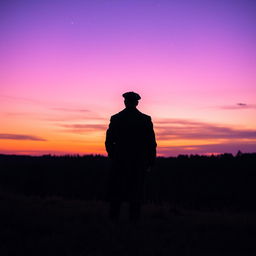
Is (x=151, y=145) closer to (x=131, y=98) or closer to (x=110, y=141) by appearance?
(x=110, y=141)

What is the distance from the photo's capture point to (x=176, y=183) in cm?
3588

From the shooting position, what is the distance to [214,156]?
195ft

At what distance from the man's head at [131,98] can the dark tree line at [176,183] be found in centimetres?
1246

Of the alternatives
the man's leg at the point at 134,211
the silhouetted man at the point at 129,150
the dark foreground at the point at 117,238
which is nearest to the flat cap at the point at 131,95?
the silhouetted man at the point at 129,150

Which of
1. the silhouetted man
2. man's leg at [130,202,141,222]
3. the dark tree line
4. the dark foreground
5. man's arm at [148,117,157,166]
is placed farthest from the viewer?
the dark tree line

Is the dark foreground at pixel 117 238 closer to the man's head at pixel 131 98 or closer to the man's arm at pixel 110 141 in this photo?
the man's arm at pixel 110 141

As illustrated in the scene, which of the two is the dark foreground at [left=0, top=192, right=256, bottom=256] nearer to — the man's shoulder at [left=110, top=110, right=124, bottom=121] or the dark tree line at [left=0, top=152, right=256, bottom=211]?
the man's shoulder at [left=110, top=110, right=124, bottom=121]

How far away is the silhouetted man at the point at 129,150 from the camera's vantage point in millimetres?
7625

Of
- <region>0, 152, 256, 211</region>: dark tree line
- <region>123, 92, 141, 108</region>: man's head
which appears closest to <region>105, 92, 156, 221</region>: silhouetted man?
<region>123, 92, 141, 108</region>: man's head

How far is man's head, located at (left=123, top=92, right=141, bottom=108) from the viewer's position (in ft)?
25.4

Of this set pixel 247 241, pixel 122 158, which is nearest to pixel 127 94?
pixel 122 158

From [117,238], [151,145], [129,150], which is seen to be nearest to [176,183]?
[151,145]

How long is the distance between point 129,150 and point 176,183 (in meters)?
28.9

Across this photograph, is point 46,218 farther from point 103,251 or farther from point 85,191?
point 85,191
